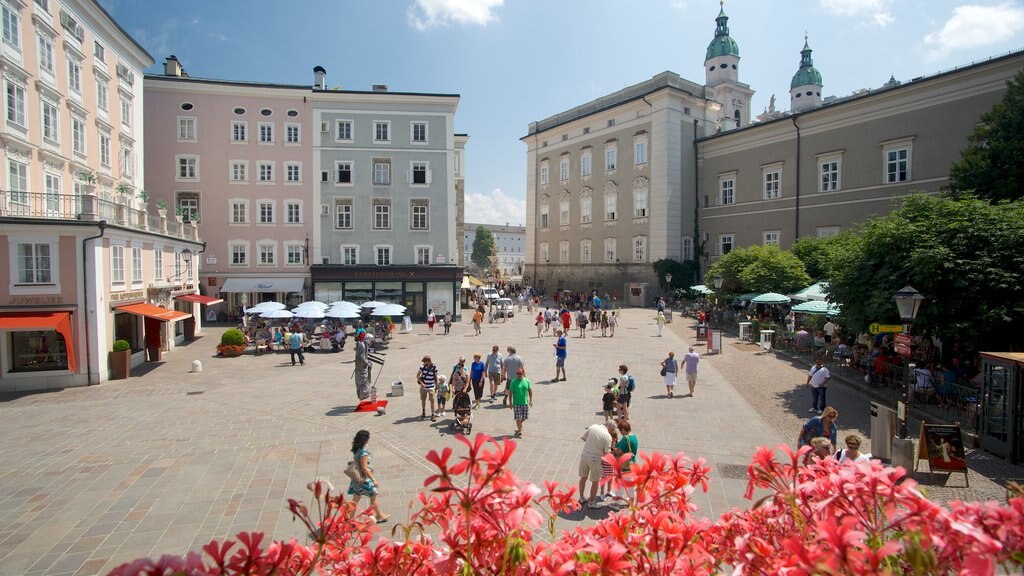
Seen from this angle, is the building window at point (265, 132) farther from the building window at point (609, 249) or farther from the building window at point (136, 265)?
the building window at point (609, 249)

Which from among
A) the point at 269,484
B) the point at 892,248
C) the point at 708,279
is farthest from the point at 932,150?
the point at 269,484

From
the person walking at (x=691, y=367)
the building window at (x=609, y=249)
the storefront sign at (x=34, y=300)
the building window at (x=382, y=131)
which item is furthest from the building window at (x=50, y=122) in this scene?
the building window at (x=609, y=249)

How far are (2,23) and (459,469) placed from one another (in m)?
27.8

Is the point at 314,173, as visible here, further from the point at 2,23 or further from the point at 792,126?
the point at 792,126

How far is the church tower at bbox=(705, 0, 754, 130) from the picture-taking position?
67988 mm

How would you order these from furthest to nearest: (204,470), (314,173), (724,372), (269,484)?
(314,173) < (724,372) < (204,470) < (269,484)

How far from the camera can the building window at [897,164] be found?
35031 mm

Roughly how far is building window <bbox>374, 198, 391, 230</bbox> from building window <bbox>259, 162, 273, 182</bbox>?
301 inches

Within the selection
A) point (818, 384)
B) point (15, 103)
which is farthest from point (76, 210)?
point (818, 384)

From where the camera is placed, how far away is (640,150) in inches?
1962

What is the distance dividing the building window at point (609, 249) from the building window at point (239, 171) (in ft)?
107

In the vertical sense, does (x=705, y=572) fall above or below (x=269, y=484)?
above

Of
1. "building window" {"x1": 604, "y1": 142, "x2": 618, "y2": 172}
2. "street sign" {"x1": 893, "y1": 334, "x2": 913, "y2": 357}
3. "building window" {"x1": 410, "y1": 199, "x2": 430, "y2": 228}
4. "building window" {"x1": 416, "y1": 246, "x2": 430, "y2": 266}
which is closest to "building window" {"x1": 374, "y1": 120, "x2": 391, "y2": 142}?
"building window" {"x1": 410, "y1": 199, "x2": 430, "y2": 228}

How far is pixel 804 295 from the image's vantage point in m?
25.3
